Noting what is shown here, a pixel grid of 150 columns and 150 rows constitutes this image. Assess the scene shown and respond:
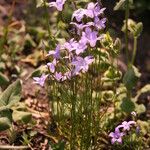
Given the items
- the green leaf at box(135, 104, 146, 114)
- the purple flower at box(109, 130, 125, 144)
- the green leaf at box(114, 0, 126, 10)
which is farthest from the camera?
the green leaf at box(135, 104, 146, 114)

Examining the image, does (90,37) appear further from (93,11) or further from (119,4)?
(119,4)

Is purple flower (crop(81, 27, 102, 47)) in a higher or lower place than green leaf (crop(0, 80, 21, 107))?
higher

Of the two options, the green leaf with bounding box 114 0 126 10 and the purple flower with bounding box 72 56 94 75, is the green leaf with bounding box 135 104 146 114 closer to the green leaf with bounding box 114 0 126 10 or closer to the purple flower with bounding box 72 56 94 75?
the green leaf with bounding box 114 0 126 10

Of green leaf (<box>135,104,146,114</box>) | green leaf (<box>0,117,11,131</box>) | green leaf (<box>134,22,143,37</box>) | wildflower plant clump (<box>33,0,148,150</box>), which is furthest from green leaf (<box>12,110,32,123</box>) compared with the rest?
green leaf (<box>134,22,143,37</box>)

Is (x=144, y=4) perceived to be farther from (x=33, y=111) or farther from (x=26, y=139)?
(x=26, y=139)

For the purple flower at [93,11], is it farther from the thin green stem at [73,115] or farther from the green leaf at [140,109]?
the green leaf at [140,109]

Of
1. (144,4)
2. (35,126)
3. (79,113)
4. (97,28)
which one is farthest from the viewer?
(144,4)

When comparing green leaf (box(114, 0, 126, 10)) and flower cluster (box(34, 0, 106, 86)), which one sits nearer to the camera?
flower cluster (box(34, 0, 106, 86))

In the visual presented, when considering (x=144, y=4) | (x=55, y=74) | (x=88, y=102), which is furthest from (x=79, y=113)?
(x=144, y=4)
